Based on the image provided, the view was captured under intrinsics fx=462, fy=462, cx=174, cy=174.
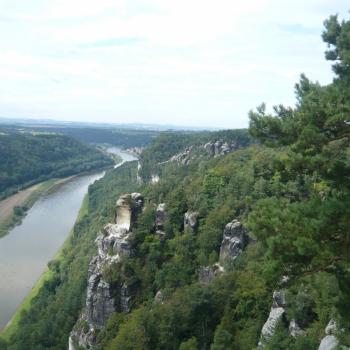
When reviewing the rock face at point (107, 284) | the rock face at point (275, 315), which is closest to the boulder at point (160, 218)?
the rock face at point (107, 284)

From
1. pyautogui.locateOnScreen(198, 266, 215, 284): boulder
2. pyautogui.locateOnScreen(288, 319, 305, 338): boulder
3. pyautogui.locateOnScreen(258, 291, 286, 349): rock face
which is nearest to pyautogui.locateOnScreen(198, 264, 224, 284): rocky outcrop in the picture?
pyautogui.locateOnScreen(198, 266, 215, 284): boulder

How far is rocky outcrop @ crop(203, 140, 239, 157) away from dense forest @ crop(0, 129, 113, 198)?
51.5 metres

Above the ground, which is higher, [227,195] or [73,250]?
[227,195]

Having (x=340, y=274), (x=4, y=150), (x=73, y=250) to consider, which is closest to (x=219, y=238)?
(x=340, y=274)

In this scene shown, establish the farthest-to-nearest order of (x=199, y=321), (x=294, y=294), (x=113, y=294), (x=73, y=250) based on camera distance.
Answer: (x=73, y=250) < (x=113, y=294) < (x=199, y=321) < (x=294, y=294)

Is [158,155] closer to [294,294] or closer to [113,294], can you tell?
[113,294]

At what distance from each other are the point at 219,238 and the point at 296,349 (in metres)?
19.9

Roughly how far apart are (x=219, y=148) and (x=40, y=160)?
267 feet

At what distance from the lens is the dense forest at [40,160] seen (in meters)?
128

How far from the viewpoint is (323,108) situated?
35.1 feet

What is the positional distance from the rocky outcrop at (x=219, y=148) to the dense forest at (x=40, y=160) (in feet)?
169

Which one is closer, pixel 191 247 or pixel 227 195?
pixel 191 247

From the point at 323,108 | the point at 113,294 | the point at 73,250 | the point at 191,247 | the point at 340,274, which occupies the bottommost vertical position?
the point at 73,250

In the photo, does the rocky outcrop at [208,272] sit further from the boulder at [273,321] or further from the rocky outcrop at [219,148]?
the rocky outcrop at [219,148]
